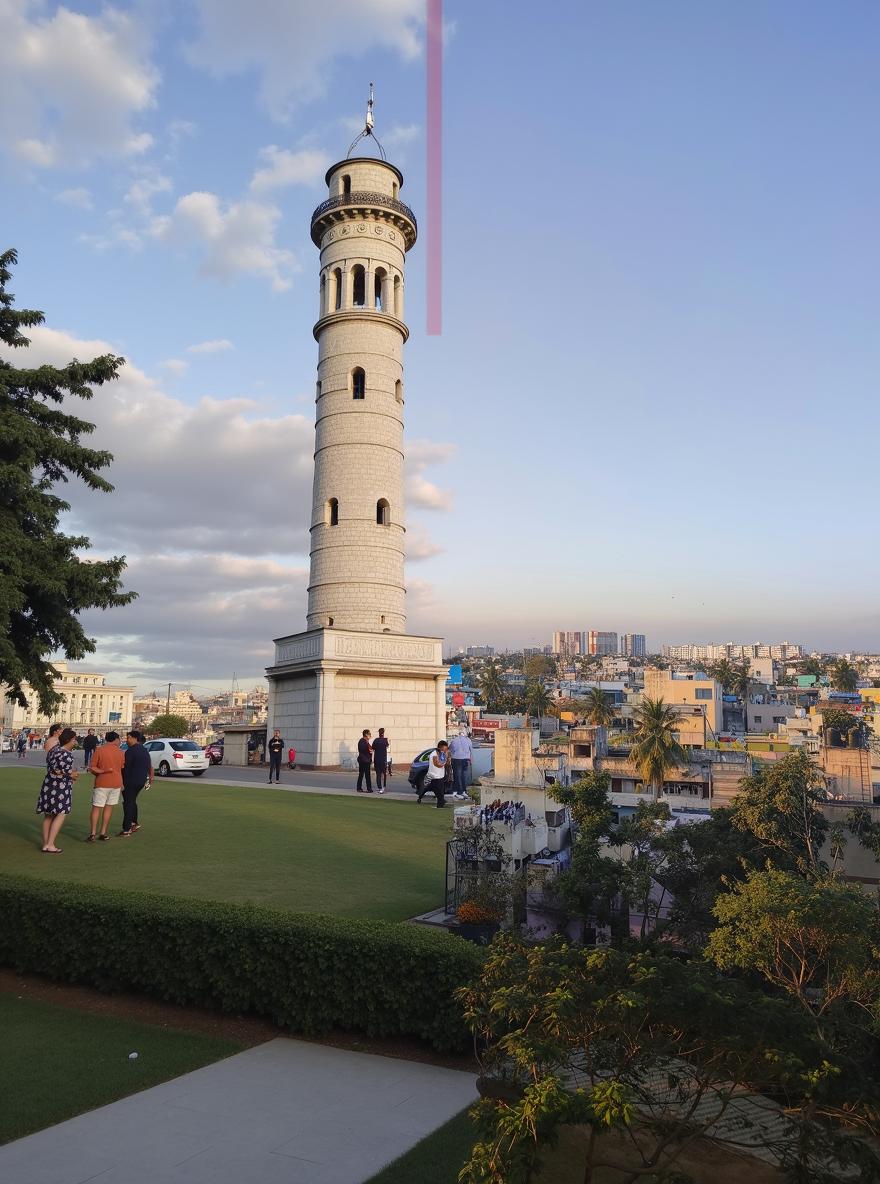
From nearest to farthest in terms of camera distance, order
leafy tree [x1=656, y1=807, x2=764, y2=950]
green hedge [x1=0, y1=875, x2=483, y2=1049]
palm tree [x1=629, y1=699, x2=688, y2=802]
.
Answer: green hedge [x1=0, y1=875, x2=483, y2=1049], leafy tree [x1=656, y1=807, x2=764, y2=950], palm tree [x1=629, y1=699, x2=688, y2=802]

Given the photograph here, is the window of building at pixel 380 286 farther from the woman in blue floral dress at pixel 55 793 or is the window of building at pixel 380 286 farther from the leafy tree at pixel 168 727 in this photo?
the leafy tree at pixel 168 727

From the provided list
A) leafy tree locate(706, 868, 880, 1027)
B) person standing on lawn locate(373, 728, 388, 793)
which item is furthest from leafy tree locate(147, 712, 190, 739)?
leafy tree locate(706, 868, 880, 1027)

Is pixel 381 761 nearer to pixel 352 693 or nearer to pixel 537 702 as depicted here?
pixel 352 693

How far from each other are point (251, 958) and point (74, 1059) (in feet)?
5.12

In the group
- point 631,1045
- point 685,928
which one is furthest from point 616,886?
point 631,1045

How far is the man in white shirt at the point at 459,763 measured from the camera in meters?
22.0

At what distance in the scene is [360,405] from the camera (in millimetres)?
34031

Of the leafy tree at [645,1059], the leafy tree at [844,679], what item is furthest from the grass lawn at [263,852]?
the leafy tree at [844,679]

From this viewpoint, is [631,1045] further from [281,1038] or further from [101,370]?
[101,370]

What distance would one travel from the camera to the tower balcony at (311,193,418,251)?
35.3 meters

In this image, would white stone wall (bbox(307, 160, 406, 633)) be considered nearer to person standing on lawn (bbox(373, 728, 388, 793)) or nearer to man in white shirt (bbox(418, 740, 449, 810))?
person standing on lawn (bbox(373, 728, 388, 793))

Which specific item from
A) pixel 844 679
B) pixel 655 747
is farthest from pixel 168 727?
pixel 844 679

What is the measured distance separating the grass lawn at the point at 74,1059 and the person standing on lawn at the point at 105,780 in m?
6.14

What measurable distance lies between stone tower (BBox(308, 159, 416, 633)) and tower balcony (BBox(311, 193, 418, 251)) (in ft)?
0.17
